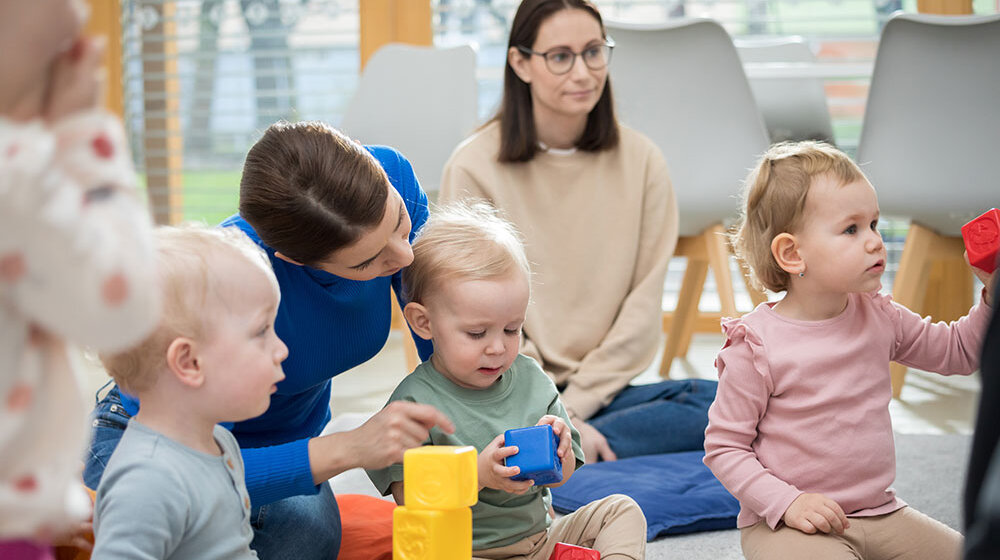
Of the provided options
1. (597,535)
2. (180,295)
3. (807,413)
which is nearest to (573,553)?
(597,535)

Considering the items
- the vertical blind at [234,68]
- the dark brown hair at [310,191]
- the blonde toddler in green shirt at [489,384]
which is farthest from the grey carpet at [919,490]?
the vertical blind at [234,68]

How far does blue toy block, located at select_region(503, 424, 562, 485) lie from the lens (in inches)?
43.6

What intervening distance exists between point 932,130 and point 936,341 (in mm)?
1275

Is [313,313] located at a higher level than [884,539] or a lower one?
higher

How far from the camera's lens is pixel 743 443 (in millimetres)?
A: 1294

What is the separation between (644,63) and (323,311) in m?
1.54

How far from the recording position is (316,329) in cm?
139

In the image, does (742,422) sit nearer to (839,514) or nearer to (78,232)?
(839,514)

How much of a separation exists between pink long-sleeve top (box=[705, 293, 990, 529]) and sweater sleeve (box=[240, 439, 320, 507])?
20.1 inches

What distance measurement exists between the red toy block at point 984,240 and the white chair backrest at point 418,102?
6.74ft

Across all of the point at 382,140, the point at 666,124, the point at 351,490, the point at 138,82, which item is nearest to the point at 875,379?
the point at 351,490

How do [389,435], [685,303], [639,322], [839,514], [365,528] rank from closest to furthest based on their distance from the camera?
[389,435] → [839,514] → [365,528] → [639,322] → [685,303]

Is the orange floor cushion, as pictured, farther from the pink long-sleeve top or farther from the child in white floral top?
the child in white floral top

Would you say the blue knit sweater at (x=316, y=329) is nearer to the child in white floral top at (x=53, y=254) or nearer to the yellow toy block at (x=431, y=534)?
the yellow toy block at (x=431, y=534)
